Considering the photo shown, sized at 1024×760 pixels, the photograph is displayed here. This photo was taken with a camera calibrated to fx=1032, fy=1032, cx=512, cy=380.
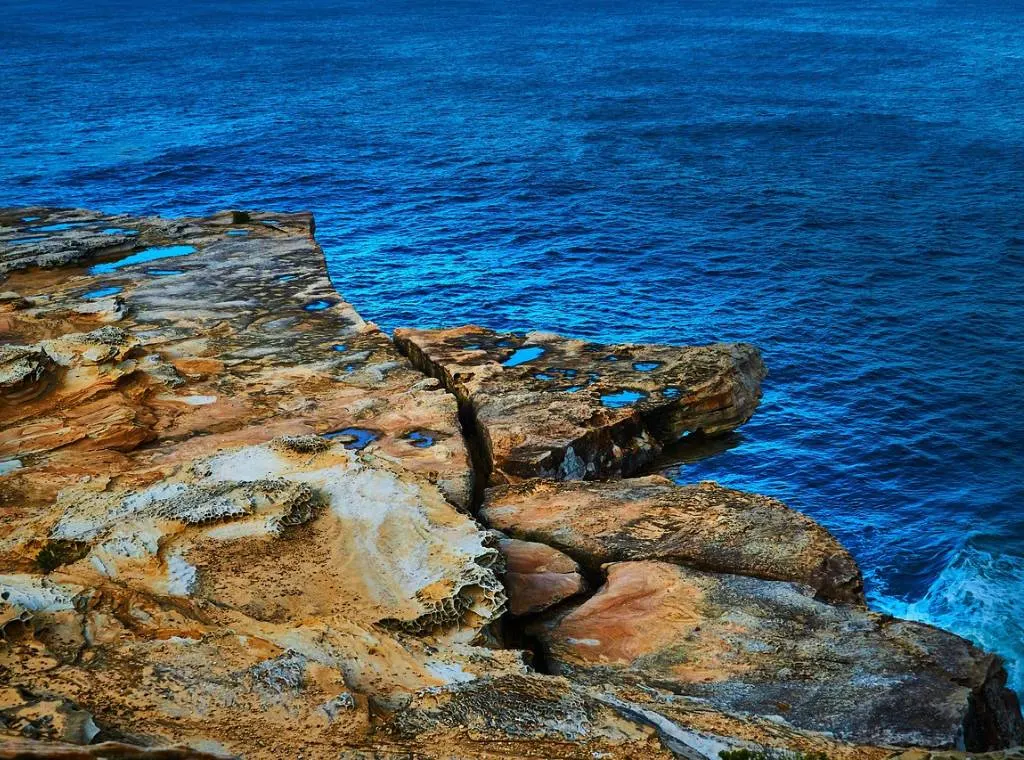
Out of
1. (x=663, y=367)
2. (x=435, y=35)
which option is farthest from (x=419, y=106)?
(x=663, y=367)

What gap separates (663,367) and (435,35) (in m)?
80.5

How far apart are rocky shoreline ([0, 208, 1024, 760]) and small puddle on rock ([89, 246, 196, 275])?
5.02 metres

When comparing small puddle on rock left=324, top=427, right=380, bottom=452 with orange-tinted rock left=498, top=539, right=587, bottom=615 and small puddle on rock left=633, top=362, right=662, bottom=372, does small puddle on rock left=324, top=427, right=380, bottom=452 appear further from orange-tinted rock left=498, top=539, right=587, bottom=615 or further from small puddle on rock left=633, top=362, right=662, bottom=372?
small puddle on rock left=633, top=362, right=662, bottom=372

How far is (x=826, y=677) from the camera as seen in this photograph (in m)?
10.9

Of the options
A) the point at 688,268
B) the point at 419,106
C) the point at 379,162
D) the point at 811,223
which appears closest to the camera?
the point at 688,268

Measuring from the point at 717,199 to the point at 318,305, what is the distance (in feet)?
66.4

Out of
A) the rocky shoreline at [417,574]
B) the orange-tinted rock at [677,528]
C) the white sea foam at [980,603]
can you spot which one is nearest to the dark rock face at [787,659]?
the rocky shoreline at [417,574]

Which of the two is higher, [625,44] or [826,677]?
[625,44]

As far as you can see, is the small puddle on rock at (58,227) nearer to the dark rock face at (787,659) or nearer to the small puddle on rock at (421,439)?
the small puddle on rock at (421,439)

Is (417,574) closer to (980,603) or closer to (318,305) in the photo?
(980,603)

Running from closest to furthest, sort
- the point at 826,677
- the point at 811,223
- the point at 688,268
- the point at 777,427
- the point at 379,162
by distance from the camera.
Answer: the point at 826,677
the point at 777,427
the point at 688,268
the point at 811,223
the point at 379,162

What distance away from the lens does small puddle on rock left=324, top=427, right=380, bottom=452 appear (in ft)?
52.1

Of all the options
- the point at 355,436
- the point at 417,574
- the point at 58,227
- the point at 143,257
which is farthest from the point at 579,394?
the point at 58,227

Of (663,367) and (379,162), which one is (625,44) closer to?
(379,162)
